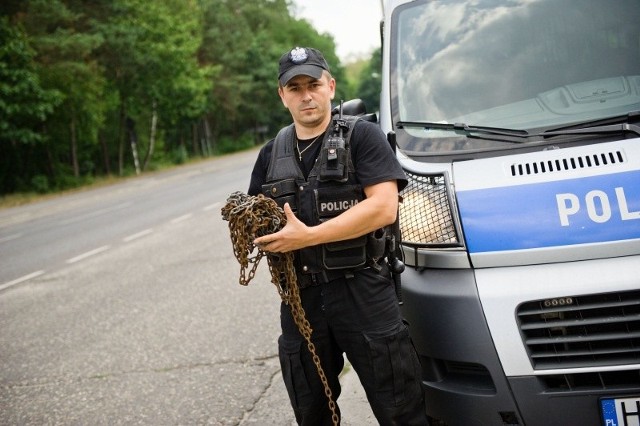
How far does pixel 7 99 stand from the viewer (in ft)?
66.3

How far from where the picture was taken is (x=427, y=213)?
2.62 meters

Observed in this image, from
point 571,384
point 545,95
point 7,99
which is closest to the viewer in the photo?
point 571,384

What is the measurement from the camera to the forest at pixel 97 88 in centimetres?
2128

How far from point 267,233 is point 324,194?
11.2 inches

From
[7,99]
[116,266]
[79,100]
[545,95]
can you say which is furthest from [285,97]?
A: [79,100]

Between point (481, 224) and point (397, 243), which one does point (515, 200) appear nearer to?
point (481, 224)

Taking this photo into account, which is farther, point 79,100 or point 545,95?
point 79,100

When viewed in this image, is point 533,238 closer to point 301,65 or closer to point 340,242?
point 340,242

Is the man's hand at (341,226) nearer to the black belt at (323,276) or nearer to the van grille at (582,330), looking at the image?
the black belt at (323,276)

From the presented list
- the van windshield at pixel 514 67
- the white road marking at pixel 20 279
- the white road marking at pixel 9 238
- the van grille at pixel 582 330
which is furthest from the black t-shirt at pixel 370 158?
the white road marking at pixel 9 238

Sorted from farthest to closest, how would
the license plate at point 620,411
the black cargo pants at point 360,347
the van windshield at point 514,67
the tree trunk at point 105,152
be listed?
the tree trunk at point 105,152 < the van windshield at point 514,67 < the black cargo pants at point 360,347 < the license plate at point 620,411

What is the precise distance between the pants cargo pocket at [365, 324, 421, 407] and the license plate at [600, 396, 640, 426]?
704 mm

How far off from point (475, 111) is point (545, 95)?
0.36 metres

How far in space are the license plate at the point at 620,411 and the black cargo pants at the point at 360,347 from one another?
70cm
